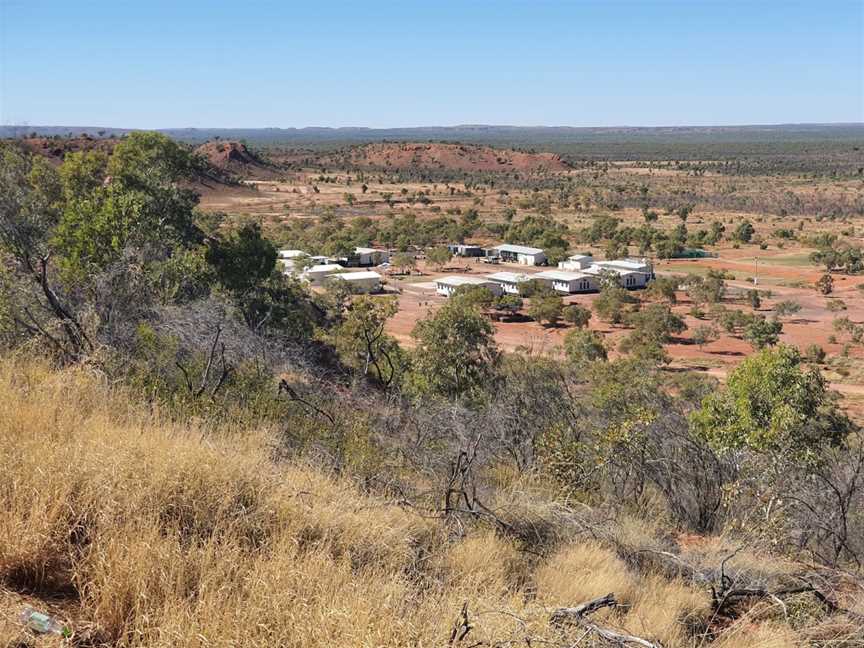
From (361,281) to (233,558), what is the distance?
172ft

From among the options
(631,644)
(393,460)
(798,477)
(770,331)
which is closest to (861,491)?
(798,477)

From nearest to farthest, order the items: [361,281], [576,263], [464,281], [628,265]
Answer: [361,281] → [464,281] → [628,265] → [576,263]

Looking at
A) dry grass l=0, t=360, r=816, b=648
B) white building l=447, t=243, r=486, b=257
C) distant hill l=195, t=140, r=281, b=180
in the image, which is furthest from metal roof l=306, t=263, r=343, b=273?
distant hill l=195, t=140, r=281, b=180

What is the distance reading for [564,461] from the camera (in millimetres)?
9180

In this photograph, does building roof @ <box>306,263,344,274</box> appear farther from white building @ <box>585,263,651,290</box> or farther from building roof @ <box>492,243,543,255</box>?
white building @ <box>585,263,651,290</box>

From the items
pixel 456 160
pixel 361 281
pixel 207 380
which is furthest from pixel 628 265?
pixel 456 160

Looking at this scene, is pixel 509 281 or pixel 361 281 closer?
pixel 361 281

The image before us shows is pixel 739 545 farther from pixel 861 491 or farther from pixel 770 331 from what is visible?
pixel 770 331

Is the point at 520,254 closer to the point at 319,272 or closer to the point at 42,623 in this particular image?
the point at 319,272

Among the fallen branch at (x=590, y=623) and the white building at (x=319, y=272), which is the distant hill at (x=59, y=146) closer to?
the white building at (x=319, y=272)

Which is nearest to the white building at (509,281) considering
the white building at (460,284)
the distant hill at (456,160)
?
the white building at (460,284)

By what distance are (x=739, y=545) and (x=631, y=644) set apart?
387cm

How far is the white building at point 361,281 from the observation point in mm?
53812

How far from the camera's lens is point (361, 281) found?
5578 cm
